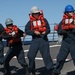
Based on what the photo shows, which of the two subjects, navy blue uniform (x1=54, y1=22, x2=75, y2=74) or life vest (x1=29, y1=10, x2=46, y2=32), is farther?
life vest (x1=29, y1=10, x2=46, y2=32)

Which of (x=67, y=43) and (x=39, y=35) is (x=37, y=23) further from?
(x=67, y=43)

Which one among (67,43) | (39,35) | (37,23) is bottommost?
(67,43)

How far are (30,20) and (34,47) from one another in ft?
2.32

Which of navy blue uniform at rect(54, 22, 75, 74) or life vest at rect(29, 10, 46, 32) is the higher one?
life vest at rect(29, 10, 46, 32)

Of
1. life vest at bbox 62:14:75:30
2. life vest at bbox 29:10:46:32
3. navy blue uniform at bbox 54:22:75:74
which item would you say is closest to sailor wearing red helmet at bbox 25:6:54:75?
life vest at bbox 29:10:46:32

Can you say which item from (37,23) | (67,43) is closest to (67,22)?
(67,43)

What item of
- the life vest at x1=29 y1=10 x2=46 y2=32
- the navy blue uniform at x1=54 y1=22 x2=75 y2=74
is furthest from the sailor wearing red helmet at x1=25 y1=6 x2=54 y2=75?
the navy blue uniform at x1=54 y1=22 x2=75 y2=74

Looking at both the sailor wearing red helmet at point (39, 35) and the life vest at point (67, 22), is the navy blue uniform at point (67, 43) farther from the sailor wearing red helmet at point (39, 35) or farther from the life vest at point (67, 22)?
the sailor wearing red helmet at point (39, 35)

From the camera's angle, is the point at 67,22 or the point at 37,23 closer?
the point at 67,22

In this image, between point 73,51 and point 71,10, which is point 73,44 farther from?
point 71,10

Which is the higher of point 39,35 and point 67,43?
point 39,35

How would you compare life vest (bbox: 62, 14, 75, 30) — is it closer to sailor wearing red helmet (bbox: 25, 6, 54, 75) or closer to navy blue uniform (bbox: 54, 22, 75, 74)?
navy blue uniform (bbox: 54, 22, 75, 74)

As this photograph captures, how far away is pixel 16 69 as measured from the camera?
1088cm

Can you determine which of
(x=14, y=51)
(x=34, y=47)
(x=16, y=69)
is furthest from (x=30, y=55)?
(x=16, y=69)
